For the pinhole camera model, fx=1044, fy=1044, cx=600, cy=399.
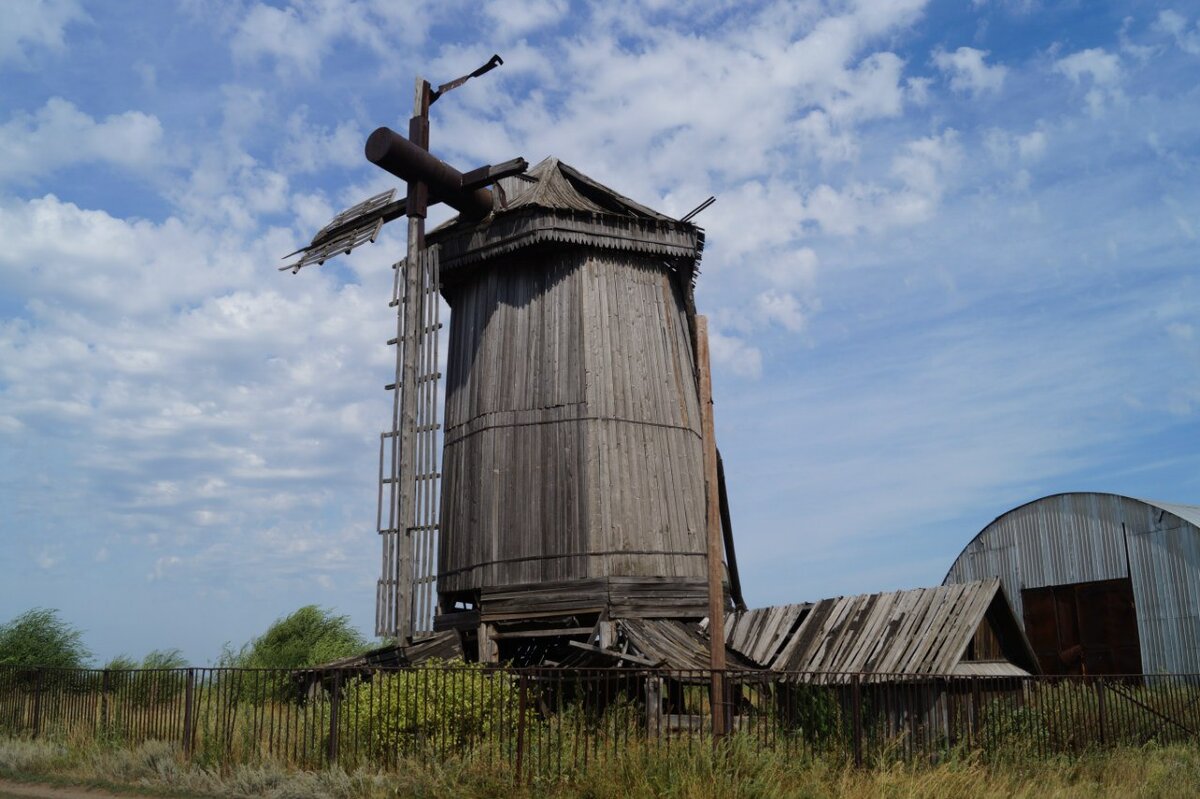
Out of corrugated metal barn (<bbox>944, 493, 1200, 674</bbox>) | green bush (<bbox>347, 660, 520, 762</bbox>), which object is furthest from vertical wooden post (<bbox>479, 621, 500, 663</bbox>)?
corrugated metal barn (<bbox>944, 493, 1200, 674</bbox>)

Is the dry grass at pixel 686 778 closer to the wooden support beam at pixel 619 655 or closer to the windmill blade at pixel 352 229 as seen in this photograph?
the wooden support beam at pixel 619 655

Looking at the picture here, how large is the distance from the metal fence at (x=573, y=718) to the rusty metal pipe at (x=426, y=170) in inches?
399

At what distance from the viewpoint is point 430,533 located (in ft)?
65.2

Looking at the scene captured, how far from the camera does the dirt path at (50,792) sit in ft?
45.3

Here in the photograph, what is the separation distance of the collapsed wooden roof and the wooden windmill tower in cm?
192

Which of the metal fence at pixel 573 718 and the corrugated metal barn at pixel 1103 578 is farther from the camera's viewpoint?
the corrugated metal barn at pixel 1103 578

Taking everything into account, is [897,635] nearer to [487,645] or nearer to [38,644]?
[487,645]

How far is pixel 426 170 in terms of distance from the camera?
2142 centimetres

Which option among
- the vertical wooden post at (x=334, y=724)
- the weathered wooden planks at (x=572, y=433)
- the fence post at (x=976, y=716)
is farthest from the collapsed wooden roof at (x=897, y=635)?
the vertical wooden post at (x=334, y=724)

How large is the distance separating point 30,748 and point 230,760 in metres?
4.53

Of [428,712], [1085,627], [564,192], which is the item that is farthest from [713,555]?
[1085,627]

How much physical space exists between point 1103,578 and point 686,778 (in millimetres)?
17663

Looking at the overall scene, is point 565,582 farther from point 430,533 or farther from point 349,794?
point 349,794

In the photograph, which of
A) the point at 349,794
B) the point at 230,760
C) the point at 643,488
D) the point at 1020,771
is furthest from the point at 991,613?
the point at 230,760
